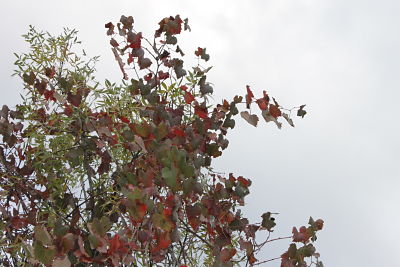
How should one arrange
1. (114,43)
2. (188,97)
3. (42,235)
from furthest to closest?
(114,43) < (188,97) < (42,235)

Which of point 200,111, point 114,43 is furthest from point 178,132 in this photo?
point 114,43

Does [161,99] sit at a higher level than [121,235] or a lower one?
higher

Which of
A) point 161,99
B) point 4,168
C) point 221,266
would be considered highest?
point 161,99

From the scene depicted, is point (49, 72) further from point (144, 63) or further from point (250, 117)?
point (250, 117)

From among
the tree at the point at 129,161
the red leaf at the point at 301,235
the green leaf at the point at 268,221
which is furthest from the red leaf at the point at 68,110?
the red leaf at the point at 301,235

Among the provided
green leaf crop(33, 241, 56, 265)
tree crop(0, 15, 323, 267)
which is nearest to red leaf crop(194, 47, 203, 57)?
tree crop(0, 15, 323, 267)

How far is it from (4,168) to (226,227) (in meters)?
1.59

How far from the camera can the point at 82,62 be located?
399cm

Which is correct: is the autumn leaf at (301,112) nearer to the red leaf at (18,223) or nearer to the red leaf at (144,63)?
the red leaf at (144,63)

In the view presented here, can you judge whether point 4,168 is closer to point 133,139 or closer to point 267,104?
point 133,139

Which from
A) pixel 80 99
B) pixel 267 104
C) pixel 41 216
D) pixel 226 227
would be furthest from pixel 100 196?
pixel 267 104

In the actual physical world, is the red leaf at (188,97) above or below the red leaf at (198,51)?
below

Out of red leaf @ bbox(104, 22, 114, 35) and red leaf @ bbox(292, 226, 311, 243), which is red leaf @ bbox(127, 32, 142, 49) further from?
red leaf @ bbox(292, 226, 311, 243)

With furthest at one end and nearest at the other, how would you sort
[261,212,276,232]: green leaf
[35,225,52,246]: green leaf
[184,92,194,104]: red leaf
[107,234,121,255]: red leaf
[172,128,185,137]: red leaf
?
[184,92,194,104]: red leaf
[261,212,276,232]: green leaf
[172,128,185,137]: red leaf
[107,234,121,255]: red leaf
[35,225,52,246]: green leaf
